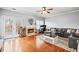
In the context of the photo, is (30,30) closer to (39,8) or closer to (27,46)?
(27,46)

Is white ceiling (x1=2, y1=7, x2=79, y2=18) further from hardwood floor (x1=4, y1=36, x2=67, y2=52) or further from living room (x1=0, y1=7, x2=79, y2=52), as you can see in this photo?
hardwood floor (x1=4, y1=36, x2=67, y2=52)

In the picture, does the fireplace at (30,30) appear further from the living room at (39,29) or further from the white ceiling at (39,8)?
the white ceiling at (39,8)

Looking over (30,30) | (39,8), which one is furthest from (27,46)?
(39,8)

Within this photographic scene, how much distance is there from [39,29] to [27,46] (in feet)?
1.19

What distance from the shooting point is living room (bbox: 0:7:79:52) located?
1627mm

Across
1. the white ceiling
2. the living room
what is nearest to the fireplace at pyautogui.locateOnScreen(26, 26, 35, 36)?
the living room

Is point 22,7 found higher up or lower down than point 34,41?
higher up

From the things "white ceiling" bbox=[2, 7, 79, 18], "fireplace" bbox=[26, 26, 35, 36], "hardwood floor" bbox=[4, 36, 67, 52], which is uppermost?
"white ceiling" bbox=[2, 7, 79, 18]

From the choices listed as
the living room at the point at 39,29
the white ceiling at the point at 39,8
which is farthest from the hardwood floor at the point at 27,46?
the white ceiling at the point at 39,8
